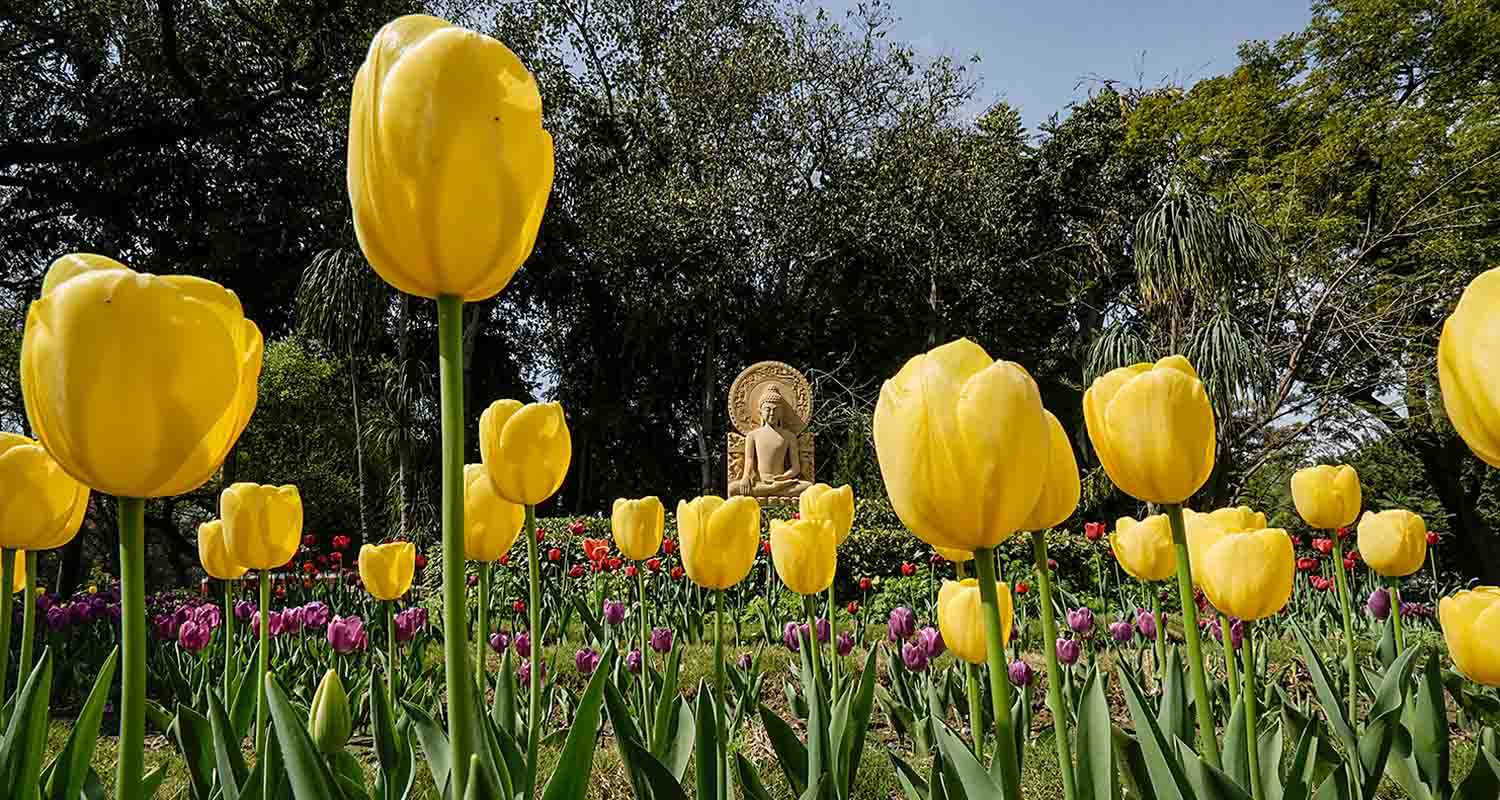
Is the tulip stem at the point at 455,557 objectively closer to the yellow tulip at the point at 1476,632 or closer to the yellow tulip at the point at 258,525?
the yellow tulip at the point at 258,525

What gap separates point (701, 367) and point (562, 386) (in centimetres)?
249

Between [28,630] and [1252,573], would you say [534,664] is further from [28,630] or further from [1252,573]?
[1252,573]

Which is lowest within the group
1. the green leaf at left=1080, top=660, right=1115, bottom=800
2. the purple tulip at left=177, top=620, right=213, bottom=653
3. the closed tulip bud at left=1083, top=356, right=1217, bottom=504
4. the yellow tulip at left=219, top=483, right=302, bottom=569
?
the purple tulip at left=177, top=620, right=213, bottom=653

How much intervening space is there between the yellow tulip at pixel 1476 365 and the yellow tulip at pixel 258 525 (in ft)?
4.21

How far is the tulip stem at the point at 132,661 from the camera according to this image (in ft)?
1.61

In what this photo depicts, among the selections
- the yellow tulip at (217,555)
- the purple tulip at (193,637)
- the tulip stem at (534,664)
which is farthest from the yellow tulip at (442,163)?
the purple tulip at (193,637)

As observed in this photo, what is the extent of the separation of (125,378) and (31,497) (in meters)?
0.45

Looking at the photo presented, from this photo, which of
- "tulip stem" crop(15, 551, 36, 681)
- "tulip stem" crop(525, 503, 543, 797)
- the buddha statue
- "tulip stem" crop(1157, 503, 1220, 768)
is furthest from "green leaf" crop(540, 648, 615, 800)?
the buddha statue

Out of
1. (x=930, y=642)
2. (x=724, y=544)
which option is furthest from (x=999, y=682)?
(x=930, y=642)

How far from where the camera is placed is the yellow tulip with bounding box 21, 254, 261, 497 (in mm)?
547

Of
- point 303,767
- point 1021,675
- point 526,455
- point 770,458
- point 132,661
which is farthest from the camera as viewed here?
point 770,458

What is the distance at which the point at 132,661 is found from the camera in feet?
1.61

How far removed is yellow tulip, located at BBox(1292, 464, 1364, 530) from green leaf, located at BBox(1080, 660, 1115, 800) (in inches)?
43.1

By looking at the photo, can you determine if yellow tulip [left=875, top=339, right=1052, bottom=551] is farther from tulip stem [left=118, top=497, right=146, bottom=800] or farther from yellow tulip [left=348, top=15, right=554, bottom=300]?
tulip stem [left=118, top=497, right=146, bottom=800]
